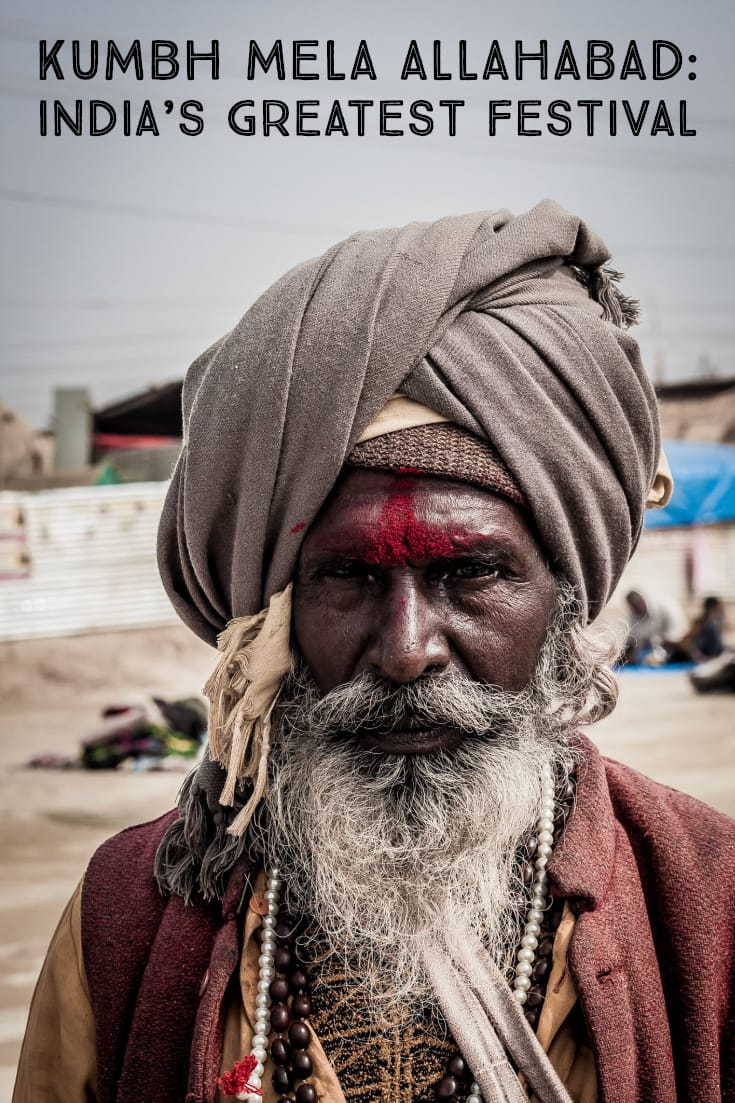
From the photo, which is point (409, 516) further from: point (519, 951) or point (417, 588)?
point (519, 951)

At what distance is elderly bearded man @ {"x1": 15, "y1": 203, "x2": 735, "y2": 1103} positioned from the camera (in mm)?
2002

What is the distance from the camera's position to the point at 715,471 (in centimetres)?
1667

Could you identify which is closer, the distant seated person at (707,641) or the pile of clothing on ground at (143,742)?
the pile of clothing on ground at (143,742)

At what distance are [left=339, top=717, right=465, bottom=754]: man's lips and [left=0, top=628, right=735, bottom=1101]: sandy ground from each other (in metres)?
3.50

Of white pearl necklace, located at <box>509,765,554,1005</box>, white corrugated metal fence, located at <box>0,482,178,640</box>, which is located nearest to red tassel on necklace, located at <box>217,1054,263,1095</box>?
white pearl necklace, located at <box>509,765,554,1005</box>

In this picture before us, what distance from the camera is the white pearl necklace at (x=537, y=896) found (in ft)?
6.79

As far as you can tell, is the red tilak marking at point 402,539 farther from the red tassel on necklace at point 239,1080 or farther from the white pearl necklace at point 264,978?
the red tassel on necklace at point 239,1080

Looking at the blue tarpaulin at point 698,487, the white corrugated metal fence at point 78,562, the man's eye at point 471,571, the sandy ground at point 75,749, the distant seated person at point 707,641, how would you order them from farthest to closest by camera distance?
the blue tarpaulin at point 698,487 < the white corrugated metal fence at point 78,562 < the distant seated person at point 707,641 < the sandy ground at point 75,749 < the man's eye at point 471,571

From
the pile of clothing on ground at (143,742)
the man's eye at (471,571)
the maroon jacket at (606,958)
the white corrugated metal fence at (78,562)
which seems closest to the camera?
the maroon jacket at (606,958)

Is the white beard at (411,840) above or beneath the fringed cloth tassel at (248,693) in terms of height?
beneath

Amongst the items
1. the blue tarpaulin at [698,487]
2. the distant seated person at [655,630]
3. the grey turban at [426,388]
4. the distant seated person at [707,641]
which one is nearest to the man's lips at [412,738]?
the grey turban at [426,388]

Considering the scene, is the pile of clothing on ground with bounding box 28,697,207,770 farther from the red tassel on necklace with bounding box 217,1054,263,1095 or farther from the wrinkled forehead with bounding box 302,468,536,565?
the wrinkled forehead with bounding box 302,468,536,565

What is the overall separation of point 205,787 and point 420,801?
0.44 m

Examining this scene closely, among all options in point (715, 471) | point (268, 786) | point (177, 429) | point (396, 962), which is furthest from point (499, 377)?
point (177, 429)
